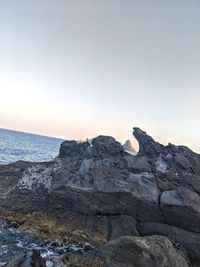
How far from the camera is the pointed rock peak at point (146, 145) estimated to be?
3014cm

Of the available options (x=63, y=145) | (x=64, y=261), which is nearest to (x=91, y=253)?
(x=64, y=261)

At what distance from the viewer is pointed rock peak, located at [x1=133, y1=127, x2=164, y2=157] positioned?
1187 inches

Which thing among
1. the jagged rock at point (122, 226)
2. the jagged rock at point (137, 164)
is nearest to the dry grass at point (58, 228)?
the jagged rock at point (122, 226)

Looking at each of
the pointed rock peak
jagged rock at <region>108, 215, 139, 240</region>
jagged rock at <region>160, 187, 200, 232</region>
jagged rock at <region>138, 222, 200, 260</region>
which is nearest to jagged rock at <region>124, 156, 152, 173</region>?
the pointed rock peak

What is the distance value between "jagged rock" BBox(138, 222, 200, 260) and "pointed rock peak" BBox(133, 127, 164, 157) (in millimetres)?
9263

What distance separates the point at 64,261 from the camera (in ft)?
48.7

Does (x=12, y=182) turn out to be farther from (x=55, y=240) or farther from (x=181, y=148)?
(x=181, y=148)

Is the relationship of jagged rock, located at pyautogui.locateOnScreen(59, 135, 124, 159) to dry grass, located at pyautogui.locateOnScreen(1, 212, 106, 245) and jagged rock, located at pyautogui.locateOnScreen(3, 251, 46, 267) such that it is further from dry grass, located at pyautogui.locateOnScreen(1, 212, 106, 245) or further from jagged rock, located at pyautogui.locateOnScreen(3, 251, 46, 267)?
jagged rock, located at pyautogui.locateOnScreen(3, 251, 46, 267)

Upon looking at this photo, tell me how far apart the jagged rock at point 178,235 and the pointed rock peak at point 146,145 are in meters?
9.26

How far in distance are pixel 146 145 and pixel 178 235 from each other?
11524 mm

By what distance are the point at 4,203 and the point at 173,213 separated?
42.5 feet

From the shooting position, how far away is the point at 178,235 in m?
21.2

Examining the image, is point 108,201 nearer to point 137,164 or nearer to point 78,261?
point 137,164

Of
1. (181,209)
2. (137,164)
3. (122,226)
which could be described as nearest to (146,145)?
(137,164)
